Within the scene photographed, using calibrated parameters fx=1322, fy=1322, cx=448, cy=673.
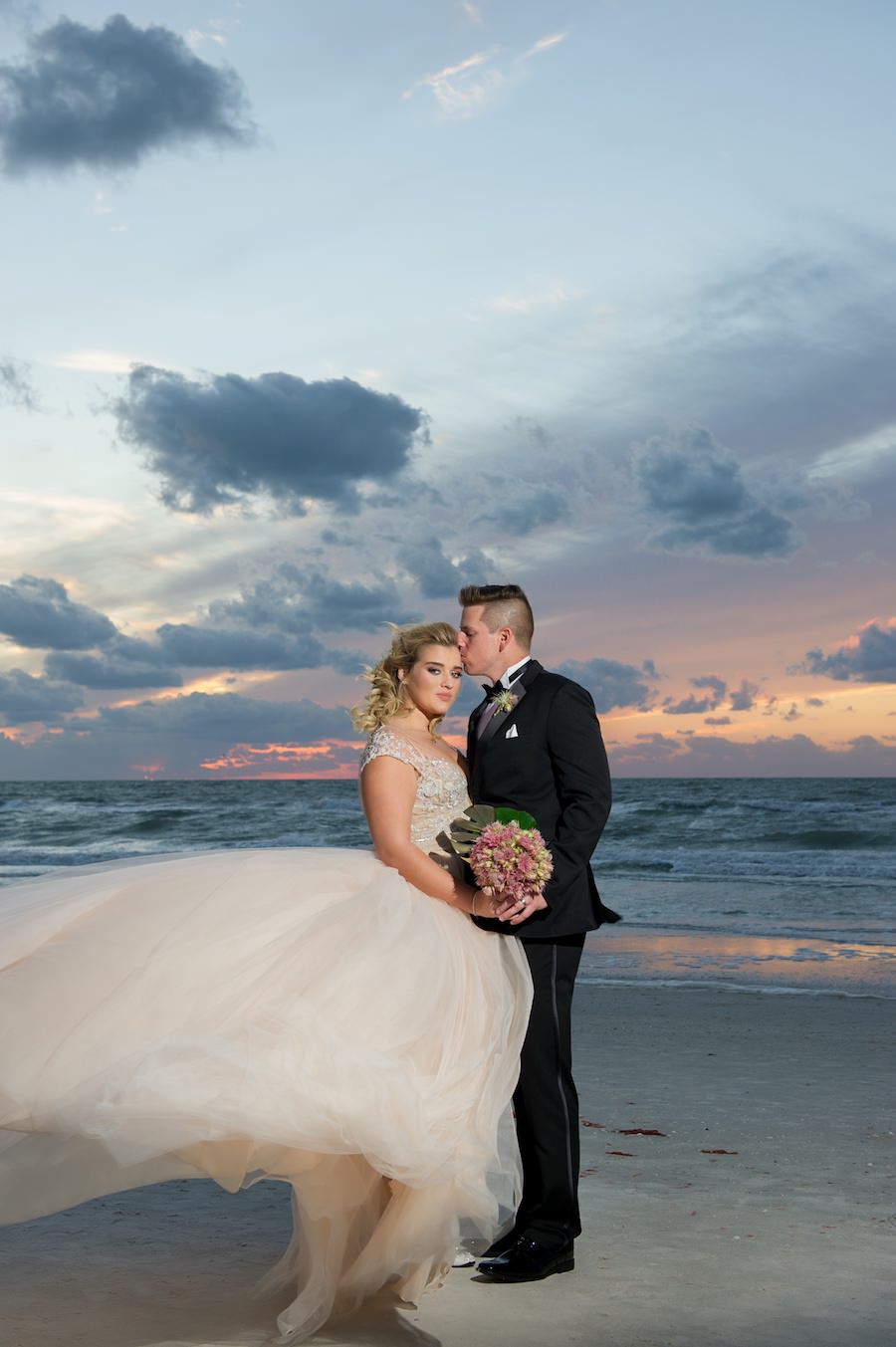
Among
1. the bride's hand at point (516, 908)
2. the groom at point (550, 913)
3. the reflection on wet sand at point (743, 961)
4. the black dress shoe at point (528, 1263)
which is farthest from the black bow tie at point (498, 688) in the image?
the reflection on wet sand at point (743, 961)

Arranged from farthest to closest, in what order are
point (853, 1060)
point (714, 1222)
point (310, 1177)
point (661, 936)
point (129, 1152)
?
1. point (661, 936)
2. point (853, 1060)
3. point (714, 1222)
4. point (310, 1177)
5. point (129, 1152)

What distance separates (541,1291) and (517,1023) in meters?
0.89

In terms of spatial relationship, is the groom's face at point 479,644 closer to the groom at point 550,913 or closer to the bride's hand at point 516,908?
the groom at point 550,913

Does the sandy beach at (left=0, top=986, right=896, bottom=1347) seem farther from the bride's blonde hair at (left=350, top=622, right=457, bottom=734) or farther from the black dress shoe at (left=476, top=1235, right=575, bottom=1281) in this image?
the bride's blonde hair at (left=350, top=622, right=457, bottom=734)

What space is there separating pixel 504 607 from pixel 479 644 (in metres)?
0.16

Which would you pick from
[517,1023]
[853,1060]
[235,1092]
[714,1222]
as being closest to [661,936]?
[853,1060]

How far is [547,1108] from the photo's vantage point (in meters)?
4.52

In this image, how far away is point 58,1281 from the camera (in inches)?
174

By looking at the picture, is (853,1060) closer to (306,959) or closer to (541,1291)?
(541,1291)

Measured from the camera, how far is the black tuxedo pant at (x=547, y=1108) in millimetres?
4516

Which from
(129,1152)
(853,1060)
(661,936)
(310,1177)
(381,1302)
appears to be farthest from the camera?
(661,936)

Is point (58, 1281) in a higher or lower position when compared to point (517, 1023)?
lower

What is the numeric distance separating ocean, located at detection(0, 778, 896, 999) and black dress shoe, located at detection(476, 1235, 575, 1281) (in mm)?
7099

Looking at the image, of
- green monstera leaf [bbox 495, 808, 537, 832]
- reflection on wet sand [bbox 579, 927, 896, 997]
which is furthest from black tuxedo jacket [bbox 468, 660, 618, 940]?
reflection on wet sand [bbox 579, 927, 896, 997]
